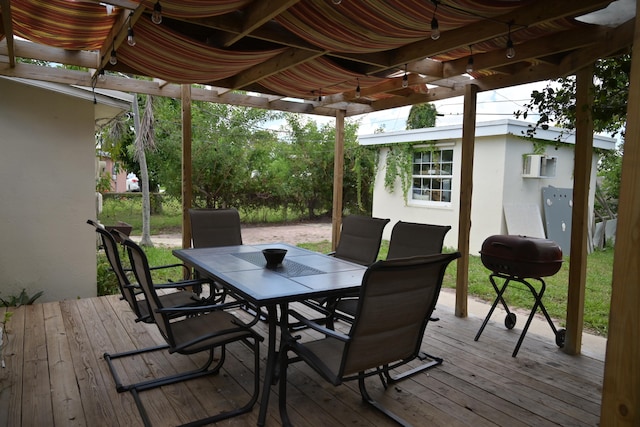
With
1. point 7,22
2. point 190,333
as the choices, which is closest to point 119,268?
point 190,333

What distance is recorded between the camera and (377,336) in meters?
2.01

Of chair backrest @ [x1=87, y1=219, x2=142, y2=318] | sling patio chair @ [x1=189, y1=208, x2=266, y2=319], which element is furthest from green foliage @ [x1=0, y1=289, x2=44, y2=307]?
chair backrest @ [x1=87, y1=219, x2=142, y2=318]

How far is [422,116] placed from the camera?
521 inches

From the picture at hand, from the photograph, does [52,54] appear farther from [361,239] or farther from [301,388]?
[301,388]

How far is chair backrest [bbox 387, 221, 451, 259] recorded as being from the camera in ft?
10.9

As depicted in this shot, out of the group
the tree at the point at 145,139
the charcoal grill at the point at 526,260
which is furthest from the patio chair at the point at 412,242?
the tree at the point at 145,139

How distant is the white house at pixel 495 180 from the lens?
7.70m

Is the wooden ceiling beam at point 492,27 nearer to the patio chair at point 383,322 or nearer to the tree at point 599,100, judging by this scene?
the tree at point 599,100

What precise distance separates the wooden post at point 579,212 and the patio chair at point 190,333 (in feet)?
8.42

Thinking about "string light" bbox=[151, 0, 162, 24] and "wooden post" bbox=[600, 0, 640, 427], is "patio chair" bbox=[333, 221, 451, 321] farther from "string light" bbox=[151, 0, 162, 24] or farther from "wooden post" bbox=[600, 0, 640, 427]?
"string light" bbox=[151, 0, 162, 24]

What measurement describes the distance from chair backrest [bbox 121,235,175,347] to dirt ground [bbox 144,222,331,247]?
6.08 meters

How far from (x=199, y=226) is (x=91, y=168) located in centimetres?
152

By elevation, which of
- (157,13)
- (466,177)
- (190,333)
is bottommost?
(190,333)

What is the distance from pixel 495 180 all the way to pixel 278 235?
467cm
